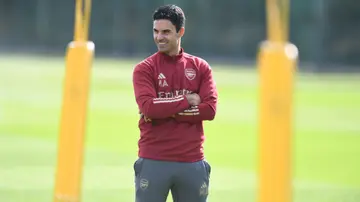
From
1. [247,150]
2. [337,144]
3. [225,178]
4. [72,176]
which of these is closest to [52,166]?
[225,178]

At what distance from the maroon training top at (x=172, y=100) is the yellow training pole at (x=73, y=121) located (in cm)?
160

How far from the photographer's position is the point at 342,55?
3534 centimetres

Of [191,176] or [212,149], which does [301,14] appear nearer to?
[212,149]

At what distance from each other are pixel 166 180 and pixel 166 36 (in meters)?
0.89

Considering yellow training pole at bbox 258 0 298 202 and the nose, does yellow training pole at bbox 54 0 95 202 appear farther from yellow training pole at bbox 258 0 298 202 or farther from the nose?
the nose

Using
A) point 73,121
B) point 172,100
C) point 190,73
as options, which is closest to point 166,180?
point 172,100

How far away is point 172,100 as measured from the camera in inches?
250

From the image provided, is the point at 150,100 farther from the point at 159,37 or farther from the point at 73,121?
the point at 73,121

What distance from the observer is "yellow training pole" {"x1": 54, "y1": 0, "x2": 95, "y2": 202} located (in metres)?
4.68

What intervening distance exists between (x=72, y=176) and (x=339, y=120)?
50.8ft

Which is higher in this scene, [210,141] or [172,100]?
[172,100]

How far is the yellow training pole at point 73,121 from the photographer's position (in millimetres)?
4676

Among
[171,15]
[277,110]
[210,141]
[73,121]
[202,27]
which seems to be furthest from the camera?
[202,27]

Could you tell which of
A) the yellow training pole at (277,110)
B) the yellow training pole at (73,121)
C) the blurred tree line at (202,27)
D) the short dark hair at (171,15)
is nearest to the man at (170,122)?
the short dark hair at (171,15)
